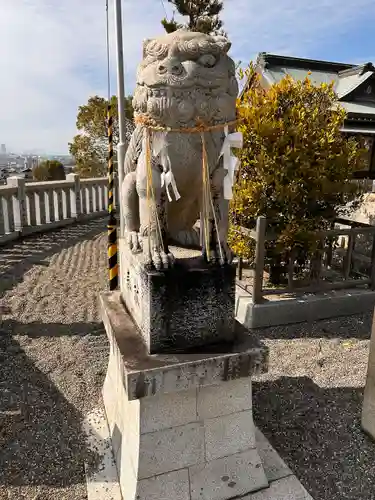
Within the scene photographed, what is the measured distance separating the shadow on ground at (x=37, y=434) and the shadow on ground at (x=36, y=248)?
104 inches

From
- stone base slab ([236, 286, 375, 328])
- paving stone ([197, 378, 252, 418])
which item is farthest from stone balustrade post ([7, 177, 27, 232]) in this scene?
paving stone ([197, 378, 252, 418])

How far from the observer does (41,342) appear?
4141mm

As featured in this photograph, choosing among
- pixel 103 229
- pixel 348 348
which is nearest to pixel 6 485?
pixel 348 348

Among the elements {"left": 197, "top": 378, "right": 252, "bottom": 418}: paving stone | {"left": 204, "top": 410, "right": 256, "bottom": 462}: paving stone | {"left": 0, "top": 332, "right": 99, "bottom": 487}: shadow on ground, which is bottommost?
{"left": 0, "top": 332, "right": 99, "bottom": 487}: shadow on ground

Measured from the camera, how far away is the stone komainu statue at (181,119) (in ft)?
6.02

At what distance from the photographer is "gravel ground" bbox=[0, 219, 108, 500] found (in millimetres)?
2477

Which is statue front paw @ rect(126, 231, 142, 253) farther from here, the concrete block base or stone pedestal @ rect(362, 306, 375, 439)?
stone pedestal @ rect(362, 306, 375, 439)

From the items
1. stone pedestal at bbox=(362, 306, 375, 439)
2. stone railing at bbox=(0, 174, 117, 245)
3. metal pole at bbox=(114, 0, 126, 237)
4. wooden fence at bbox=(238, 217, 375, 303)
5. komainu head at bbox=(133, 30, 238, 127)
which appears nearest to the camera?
komainu head at bbox=(133, 30, 238, 127)

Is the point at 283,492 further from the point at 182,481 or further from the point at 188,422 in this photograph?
the point at 188,422

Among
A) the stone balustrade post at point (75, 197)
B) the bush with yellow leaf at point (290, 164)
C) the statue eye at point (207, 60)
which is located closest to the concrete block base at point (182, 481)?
the statue eye at point (207, 60)

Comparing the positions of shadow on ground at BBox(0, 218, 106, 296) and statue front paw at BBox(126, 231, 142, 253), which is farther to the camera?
shadow on ground at BBox(0, 218, 106, 296)

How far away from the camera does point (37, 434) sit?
2781 millimetres

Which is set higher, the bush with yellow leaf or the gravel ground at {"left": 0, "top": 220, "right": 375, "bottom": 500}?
the bush with yellow leaf

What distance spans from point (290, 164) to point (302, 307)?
172 centimetres
